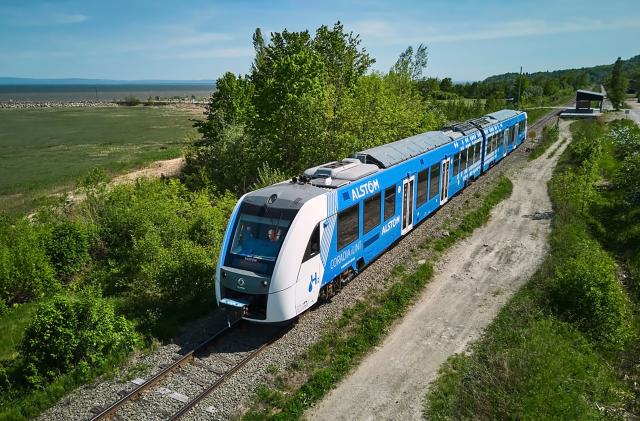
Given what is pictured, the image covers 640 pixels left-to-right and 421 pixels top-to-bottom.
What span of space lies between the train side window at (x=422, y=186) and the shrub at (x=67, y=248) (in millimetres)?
13502

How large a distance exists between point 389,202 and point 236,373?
7.91m

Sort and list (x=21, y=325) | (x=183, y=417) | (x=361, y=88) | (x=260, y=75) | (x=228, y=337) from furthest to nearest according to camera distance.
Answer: (x=260, y=75) < (x=361, y=88) < (x=21, y=325) < (x=228, y=337) < (x=183, y=417)

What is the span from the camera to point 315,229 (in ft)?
38.2

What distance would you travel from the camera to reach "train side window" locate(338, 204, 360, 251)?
12.9 meters

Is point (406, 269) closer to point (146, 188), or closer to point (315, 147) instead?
point (315, 147)

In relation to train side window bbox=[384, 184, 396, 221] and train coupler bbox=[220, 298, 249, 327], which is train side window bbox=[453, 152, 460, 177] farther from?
train coupler bbox=[220, 298, 249, 327]

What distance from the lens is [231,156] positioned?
29.6 meters

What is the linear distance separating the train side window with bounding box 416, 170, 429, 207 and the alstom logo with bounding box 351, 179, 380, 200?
427 cm

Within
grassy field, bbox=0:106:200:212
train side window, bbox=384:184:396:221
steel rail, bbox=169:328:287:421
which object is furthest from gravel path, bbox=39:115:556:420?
grassy field, bbox=0:106:200:212

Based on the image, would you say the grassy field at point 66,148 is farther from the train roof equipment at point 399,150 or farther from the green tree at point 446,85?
the green tree at point 446,85

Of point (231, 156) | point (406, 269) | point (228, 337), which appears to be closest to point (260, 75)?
point (231, 156)

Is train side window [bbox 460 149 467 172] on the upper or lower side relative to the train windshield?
upper

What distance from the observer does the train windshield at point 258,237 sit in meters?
11.2

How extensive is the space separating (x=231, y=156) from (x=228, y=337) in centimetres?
1934
